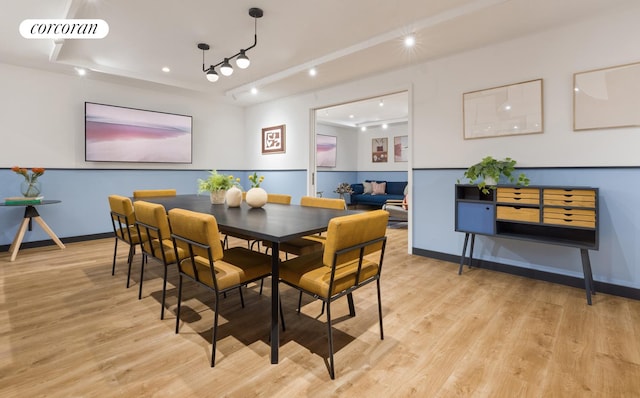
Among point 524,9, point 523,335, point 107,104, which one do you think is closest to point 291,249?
point 523,335

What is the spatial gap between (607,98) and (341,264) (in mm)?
2810

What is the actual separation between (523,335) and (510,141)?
6.54 feet

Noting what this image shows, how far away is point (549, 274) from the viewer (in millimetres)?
3041

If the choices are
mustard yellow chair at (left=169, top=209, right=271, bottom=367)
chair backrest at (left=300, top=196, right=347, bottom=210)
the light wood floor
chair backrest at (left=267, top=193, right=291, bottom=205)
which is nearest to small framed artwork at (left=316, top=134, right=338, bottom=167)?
chair backrest at (left=267, top=193, right=291, bottom=205)

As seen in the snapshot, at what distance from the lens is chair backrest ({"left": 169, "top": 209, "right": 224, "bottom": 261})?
1.57 m

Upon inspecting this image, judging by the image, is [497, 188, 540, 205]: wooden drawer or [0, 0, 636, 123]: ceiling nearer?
[0, 0, 636, 123]: ceiling

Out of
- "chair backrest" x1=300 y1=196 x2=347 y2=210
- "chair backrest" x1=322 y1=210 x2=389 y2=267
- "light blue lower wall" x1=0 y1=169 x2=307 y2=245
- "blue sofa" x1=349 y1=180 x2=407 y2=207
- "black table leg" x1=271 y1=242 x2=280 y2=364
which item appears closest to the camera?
"chair backrest" x1=322 y1=210 x2=389 y2=267

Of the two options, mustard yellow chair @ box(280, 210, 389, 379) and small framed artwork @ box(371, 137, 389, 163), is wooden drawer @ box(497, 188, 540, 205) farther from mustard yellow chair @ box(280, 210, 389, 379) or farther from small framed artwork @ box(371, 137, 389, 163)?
small framed artwork @ box(371, 137, 389, 163)

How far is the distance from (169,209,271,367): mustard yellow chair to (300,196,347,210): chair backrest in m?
0.82

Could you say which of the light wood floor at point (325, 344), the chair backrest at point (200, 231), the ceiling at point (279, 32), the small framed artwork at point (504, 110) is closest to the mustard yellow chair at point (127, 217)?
the light wood floor at point (325, 344)

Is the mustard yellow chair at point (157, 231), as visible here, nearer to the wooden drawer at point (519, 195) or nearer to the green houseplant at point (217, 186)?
the green houseplant at point (217, 186)

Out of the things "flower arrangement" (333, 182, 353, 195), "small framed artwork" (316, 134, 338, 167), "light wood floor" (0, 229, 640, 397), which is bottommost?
"light wood floor" (0, 229, 640, 397)

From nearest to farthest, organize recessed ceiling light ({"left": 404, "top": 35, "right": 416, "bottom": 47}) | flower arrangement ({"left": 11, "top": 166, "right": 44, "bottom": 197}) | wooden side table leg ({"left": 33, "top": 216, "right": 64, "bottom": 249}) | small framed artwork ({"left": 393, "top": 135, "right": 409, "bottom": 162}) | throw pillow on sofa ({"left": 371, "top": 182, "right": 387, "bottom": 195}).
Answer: recessed ceiling light ({"left": 404, "top": 35, "right": 416, "bottom": 47}) → flower arrangement ({"left": 11, "top": 166, "right": 44, "bottom": 197}) → wooden side table leg ({"left": 33, "top": 216, "right": 64, "bottom": 249}) → throw pillow on sofa ({"left": 371, "top": 182, "right": 387, "bottom": 195}) → small framed artwork ({"left": 393, "top": 135, "right": 409, "bottom": 162})

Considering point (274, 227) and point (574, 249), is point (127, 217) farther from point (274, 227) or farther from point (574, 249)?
point (574, 249)
